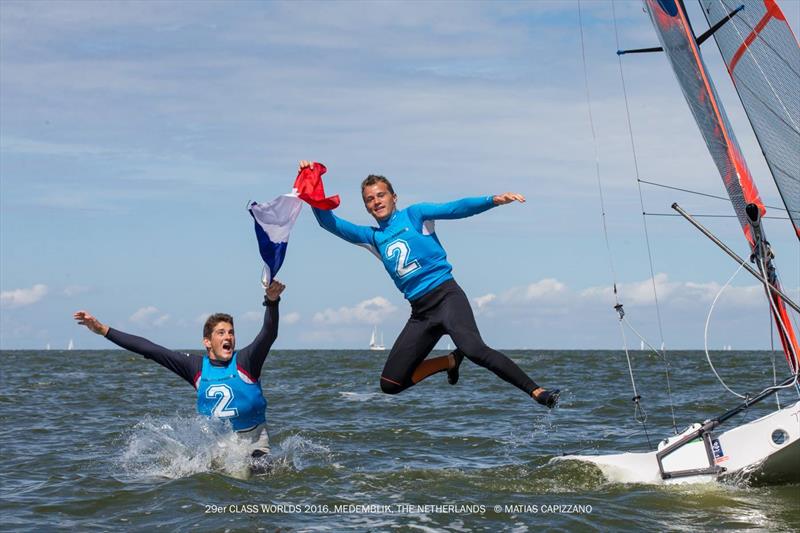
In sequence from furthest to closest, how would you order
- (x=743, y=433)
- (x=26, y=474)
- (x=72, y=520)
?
(x=26, y=474) < (x=743, y=433) < (x=72, y=520)

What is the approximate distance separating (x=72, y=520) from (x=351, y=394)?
14893mm

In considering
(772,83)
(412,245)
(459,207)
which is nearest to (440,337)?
(412,245)

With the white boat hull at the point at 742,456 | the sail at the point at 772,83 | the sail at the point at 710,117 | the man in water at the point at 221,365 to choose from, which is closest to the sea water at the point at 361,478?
the white boat hull at the point at 742,456

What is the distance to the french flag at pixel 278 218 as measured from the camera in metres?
9.37

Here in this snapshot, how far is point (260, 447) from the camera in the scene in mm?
9742

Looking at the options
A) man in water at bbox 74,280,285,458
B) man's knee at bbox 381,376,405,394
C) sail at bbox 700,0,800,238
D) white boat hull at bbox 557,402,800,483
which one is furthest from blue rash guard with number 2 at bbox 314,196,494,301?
sail at bbox 700,0,800,238

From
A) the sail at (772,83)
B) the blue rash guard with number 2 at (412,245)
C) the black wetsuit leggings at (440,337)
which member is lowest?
the black wetsuit leggings at (440,337)

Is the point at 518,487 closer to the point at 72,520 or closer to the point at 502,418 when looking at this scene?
the point at 72,520

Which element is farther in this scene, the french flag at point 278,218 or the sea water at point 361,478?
the french flag at point 278,218

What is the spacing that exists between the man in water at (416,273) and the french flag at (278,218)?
0.32 m

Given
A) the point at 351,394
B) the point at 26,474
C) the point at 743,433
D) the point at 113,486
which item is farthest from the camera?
the point at 351,394

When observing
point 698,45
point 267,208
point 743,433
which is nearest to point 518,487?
point 743,433

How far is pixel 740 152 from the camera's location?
9.65 metres

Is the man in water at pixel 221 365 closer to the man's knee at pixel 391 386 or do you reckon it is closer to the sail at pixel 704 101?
the man's knee at pixel 391 386
